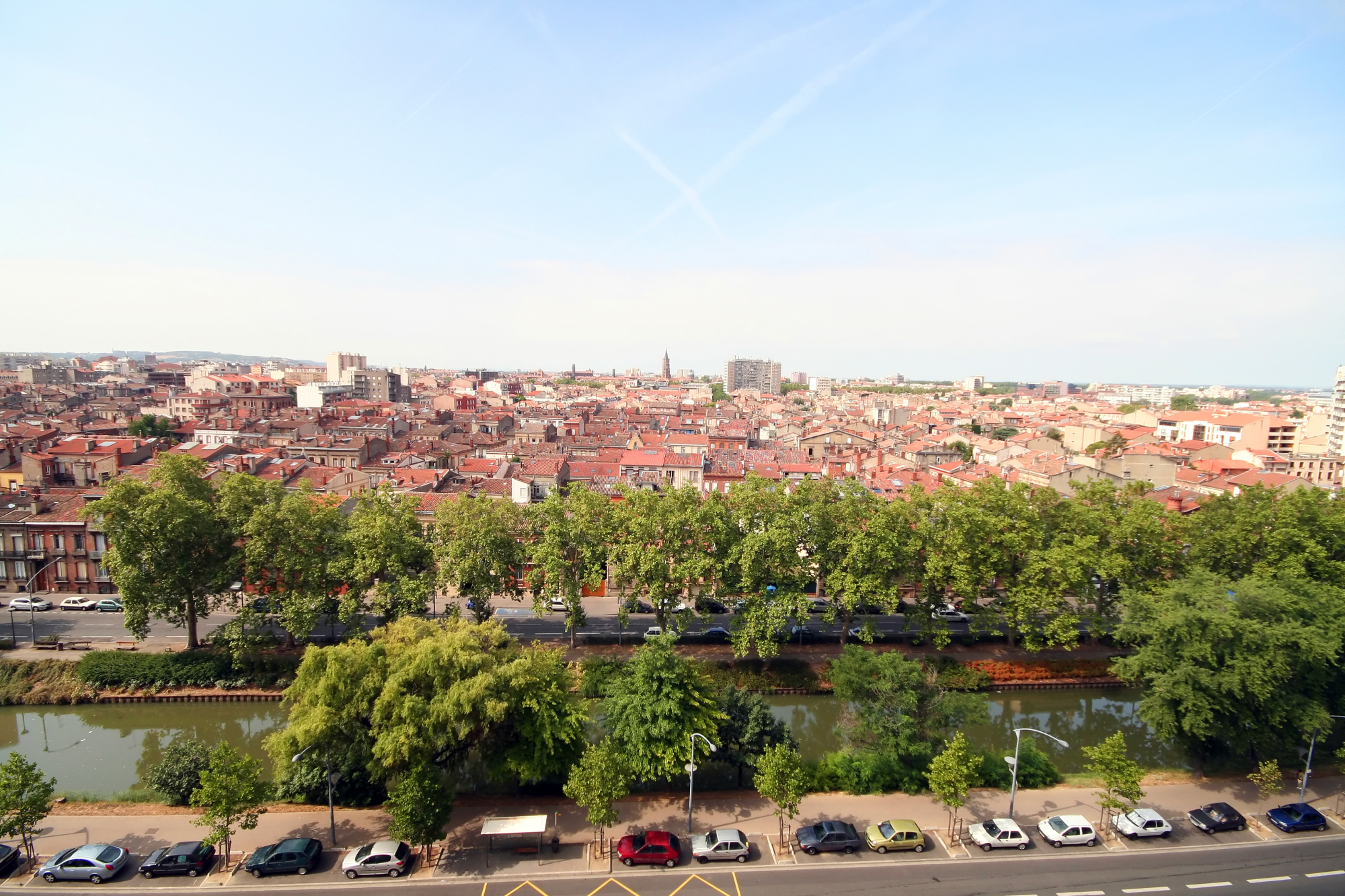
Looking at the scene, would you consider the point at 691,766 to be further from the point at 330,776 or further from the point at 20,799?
the point at 20,799

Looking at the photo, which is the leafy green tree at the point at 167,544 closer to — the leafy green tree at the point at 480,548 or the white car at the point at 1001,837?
the leafy green tree at the point at 480,548

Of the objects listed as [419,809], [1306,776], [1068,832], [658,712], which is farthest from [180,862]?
[1306,776]

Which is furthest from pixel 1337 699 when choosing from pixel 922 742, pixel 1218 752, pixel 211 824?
pixel 211 824

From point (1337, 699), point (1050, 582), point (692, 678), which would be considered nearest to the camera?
point (692, 678)

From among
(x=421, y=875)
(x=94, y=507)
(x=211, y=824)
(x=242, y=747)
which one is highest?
(x=94, y=507)

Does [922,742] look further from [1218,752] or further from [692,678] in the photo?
[1218,752]

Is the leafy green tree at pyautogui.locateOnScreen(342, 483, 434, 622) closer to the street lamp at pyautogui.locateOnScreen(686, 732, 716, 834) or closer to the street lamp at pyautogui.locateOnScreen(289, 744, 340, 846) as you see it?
the street lamp at pyautogui.locateOnScreen(289, 744, 340, 846)
